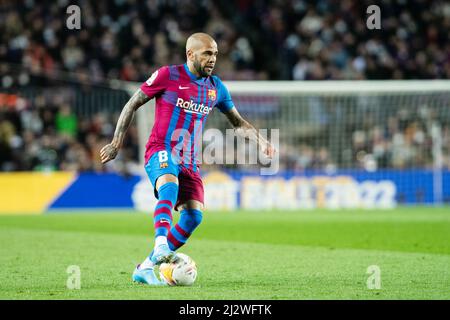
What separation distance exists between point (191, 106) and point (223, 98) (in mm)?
543

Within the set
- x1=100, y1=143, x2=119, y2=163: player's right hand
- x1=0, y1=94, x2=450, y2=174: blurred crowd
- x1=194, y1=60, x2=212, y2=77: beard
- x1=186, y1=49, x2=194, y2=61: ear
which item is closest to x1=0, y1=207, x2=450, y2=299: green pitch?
x1=100, y1=143, x2=119, y2=163: player's right hand

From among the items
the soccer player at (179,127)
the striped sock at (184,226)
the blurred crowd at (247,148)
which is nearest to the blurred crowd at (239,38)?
the blurred crowd at (247,148)

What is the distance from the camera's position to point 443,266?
9.18 meters

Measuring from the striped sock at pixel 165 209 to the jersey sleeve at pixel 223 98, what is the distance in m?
1.18

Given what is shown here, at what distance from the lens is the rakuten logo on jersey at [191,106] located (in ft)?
26.9

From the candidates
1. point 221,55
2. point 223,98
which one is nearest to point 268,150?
point 223,98

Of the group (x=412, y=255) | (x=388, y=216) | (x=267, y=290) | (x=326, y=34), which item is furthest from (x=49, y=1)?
(x=267, y=290)

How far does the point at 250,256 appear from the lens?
35.0ft

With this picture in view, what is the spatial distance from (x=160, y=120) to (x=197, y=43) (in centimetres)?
80

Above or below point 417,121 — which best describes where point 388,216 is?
below

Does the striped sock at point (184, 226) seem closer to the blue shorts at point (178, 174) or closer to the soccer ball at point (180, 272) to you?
the blue shorts at point (178, 174)

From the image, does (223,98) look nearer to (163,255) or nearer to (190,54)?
(190,54)

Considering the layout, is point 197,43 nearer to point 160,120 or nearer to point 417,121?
point 160,120

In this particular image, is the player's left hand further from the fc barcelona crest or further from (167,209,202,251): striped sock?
(167,209,202,251): striped sock
